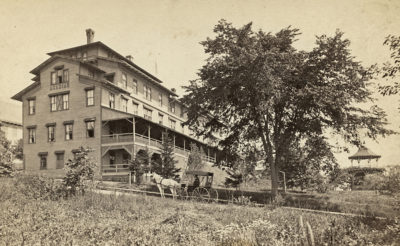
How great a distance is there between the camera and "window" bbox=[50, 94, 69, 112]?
125ft

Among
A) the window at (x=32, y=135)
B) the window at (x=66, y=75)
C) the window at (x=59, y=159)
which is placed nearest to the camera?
the window at (x=59, y=159)

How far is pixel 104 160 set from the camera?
36.0 metres

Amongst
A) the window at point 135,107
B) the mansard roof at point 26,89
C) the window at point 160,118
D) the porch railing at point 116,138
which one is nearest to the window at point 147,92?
the window at point 135,107

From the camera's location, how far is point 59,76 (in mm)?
38812

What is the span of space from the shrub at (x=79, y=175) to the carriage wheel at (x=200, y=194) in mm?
6043

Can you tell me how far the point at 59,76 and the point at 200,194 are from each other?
25.5 meters

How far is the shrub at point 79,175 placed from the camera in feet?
59.4

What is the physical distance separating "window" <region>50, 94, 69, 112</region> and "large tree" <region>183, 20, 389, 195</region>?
55.8 ft

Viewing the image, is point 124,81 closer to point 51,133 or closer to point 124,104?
point 124,104

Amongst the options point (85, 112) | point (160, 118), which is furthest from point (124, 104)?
point (160, 118)

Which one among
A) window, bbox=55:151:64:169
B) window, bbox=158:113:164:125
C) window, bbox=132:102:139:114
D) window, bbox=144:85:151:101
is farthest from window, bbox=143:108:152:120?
window, bbox=55:151:64:169

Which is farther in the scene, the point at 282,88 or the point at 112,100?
the point at 112,100

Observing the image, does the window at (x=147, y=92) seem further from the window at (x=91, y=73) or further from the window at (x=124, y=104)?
the window at (x=91, y=73)

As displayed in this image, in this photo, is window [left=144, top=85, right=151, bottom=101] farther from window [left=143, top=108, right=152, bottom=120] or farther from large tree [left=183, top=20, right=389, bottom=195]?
large tree [left=183, top=20, right=389, bottom=195]
